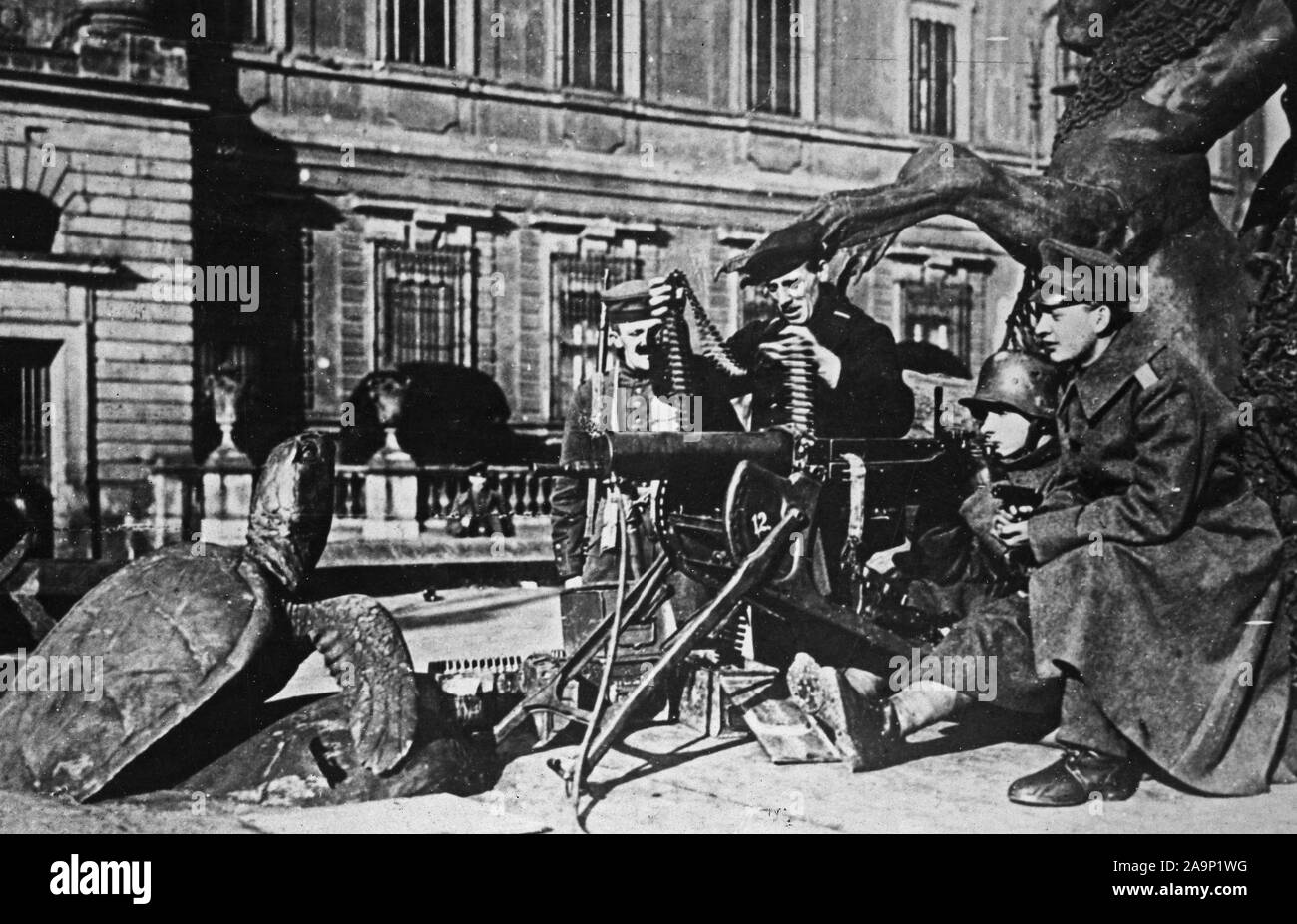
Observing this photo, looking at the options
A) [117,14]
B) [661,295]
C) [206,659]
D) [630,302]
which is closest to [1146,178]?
[661,295]

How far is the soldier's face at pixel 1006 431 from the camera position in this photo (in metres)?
6.28

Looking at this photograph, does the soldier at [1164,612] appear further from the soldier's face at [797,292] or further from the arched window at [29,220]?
the arched window at [29,220]

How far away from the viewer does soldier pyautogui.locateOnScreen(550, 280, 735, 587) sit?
22.7 ft

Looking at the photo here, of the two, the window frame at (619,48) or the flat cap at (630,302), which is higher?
the window frame at (619,48)

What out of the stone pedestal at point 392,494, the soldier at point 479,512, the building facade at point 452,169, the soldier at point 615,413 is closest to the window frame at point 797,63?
the building facade at point 452,169

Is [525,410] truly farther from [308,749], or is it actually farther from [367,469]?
[308,749]

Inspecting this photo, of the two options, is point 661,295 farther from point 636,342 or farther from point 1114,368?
point 1114,368

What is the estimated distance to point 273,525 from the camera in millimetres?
5133

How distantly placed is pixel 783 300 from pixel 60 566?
5.08 metres

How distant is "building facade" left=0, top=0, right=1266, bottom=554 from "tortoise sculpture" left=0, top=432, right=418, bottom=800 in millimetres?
9000

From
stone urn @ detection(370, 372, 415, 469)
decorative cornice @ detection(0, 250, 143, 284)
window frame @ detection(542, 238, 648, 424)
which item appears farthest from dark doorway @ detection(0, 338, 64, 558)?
window frame @ detection(542, 238, 648, 424)

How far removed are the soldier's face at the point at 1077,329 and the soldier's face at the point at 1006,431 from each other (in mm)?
1069

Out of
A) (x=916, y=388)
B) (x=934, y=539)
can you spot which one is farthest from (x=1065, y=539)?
(x=916, y=388)

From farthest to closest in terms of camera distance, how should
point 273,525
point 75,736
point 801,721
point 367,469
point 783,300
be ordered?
point 367,469
point 783,300
point 801,721
point 273,525
point 75,736
